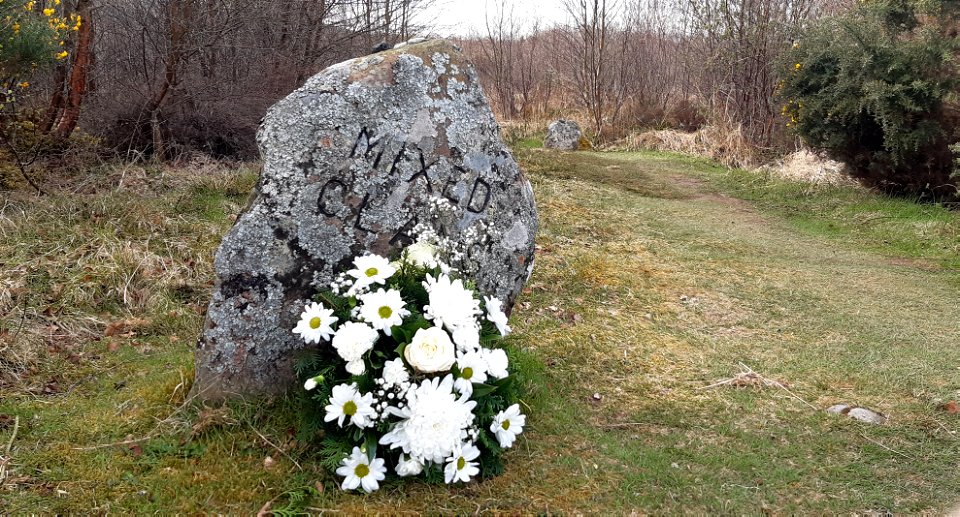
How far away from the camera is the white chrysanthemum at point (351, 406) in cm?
282

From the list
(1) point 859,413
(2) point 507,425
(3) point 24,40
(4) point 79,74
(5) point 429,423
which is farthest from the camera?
(4) point 79,74

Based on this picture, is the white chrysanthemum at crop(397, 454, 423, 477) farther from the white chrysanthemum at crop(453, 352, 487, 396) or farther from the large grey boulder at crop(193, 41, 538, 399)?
the large grey boulder at crop(193, 41, 538, 399)

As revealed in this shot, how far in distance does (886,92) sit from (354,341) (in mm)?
8063

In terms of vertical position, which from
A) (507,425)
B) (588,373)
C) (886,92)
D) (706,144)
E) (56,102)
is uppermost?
(886,92)

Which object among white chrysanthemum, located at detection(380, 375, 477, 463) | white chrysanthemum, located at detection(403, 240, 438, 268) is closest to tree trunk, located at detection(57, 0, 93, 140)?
white chrysanthemum, located at detection(403, 240, 438, 268)

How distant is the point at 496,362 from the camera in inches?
122

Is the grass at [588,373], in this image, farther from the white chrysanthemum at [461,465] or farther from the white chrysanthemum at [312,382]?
the white chrysanthemum at [312,382]

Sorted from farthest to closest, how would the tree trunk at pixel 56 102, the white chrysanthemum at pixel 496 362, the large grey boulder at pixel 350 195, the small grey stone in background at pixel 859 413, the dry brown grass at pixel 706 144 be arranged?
the dry brown grass at pixel 706 144, the tree trunk at pixel 56 102, the small grey stone in background at pixel 859 413, the large grey boulder at pixel 350 195, the white chrysanthemum at pixel 496 362

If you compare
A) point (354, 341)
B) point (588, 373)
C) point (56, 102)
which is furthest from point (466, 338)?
point (56, 102)

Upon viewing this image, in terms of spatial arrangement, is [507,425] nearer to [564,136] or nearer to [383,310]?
[383,310]

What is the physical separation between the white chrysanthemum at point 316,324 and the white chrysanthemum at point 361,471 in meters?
0.49

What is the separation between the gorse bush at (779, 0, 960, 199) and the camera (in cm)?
840

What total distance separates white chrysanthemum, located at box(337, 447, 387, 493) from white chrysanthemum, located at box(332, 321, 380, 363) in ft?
1.22

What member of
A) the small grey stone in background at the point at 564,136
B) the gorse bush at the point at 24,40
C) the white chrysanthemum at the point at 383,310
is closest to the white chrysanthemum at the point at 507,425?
the white chrysanthemum at the point at 383,310
